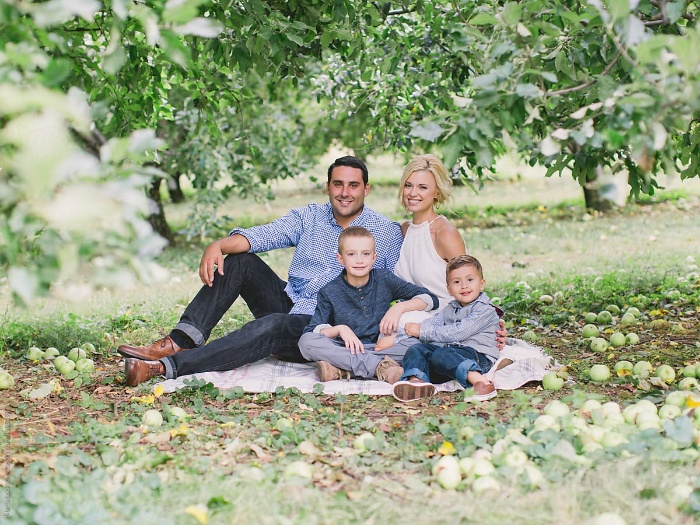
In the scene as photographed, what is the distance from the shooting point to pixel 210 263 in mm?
4820

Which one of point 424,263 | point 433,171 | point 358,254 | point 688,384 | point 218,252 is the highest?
point 433,171

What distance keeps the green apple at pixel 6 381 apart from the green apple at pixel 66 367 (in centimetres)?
31

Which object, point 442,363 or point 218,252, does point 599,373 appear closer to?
point 442,363

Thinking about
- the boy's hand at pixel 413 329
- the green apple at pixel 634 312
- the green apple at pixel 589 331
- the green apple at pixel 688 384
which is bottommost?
the green apple at pixel 688 384

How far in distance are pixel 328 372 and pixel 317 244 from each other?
0.91 metres

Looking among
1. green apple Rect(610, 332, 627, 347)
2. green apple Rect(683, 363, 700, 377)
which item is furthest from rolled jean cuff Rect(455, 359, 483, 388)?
green apple Rect(610, 332, 627, 347)

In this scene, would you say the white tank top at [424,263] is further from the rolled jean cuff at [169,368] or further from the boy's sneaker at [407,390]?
the rolled jean cuff at [169,368]

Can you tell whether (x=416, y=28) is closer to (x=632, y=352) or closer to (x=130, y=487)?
(x=632, y=352)

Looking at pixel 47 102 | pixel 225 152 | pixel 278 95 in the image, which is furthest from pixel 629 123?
pixel 278 95

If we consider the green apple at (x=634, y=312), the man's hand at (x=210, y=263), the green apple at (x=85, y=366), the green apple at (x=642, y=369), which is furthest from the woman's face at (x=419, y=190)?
the green apple at (x=85, y=366)

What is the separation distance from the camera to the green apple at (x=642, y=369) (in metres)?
4.44

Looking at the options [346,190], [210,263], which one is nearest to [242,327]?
[210,263]

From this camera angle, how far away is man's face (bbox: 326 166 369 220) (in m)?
5.01

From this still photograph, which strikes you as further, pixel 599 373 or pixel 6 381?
pixel 6 381
